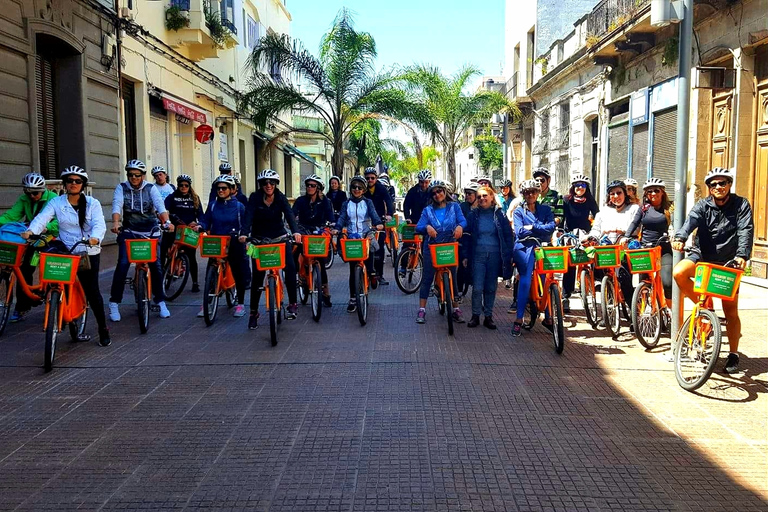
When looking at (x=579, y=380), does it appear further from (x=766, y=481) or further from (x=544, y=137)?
(x=544, y=137)

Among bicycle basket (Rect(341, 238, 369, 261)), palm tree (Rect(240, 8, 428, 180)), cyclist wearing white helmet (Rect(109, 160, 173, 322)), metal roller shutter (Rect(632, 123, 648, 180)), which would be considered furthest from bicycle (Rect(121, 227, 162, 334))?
palm tree (Rect(240, 8, 428, 180))

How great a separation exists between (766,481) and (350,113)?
61.9 ft

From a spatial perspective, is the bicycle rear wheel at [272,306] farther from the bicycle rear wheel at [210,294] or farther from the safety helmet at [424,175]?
the safety helmet at [424,175]

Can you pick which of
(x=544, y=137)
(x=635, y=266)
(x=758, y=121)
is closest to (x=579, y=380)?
(x=635, y=266)

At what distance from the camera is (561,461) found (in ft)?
14.3

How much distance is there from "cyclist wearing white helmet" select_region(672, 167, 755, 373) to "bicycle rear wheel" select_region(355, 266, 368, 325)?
3.49 metres

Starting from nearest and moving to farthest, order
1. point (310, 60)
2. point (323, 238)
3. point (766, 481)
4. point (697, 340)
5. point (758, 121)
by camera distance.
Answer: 1. point (766, 481)
2. point (697, 340)
3. point (323, 238)
4. point (758, 121)
5. point (310, 60)

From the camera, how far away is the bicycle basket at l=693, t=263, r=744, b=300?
580cm

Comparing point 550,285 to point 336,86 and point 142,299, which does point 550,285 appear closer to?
point 142,299

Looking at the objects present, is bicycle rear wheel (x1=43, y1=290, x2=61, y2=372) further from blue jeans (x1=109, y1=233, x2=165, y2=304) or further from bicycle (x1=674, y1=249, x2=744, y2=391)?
bicycle (x1=674, y1=249, x2=744, y2=391)

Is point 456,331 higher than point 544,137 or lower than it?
lower

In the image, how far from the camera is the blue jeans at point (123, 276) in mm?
8547

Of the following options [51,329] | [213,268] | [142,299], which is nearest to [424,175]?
[213,268]

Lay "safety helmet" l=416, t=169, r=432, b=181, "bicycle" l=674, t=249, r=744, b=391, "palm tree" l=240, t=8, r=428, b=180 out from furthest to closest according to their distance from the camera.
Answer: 1. "palm tree" l=240, t=8, r=428, b=180
2. "safety helmet" l=416, t=169, r=432, b=181
3. "bicycle" l=674, t=249, r=744, b=391
